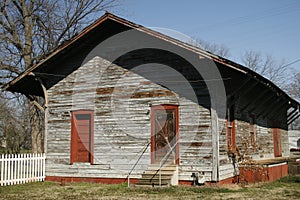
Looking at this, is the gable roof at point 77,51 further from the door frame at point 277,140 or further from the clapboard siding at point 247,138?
the door frame at point 277,140

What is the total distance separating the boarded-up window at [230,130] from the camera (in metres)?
14.1

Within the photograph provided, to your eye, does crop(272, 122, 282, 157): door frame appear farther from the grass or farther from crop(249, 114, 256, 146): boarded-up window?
the grass

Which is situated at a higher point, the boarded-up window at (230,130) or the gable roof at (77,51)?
the gable roof at (77,51)

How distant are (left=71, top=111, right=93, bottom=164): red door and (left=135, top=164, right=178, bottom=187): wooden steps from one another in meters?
2.90

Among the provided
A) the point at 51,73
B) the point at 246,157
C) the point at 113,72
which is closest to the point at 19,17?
the point at 51,73

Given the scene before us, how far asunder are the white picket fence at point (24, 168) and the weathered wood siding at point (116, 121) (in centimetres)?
35

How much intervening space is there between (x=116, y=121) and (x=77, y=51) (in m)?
3.45

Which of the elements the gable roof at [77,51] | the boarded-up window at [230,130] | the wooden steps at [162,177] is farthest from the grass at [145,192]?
the gable roof at [77,51]

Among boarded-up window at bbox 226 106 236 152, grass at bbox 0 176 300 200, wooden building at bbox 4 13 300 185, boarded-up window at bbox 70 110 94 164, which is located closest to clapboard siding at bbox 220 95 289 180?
wooden building at bbox 4 13 300 185

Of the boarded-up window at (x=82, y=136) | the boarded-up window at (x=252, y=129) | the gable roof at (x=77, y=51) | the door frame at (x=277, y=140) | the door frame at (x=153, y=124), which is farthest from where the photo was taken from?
the door frame at (x=277, y=140)

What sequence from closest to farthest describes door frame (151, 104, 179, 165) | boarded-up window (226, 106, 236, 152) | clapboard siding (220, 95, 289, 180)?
1. door frame (151, 104, 179, 165)
2. clapboard siding (220, 95, 289, 180)
3. boarded-up window (226, 106, 236, 152)

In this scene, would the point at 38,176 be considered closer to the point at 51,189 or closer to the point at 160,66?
the point at 51,189

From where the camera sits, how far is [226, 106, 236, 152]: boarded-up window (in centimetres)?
1411

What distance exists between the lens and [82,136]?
15.2 m
